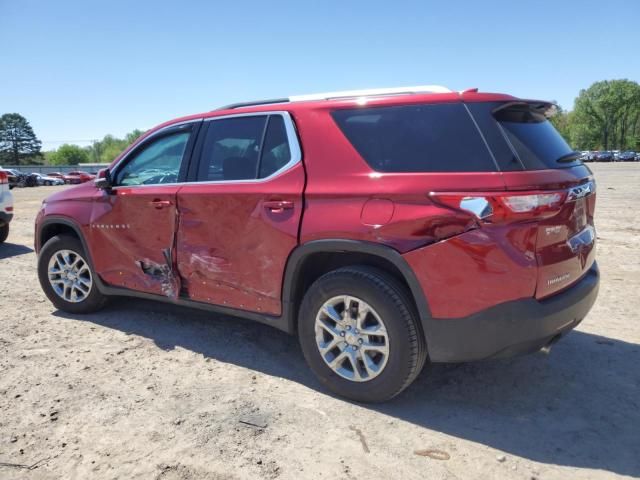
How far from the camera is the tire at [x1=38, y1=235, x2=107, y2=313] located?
4.64 meters

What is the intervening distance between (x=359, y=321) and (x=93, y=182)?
2993mm

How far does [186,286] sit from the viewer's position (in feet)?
12.7

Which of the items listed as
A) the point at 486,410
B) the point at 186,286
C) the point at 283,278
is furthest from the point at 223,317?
the point at 486,410

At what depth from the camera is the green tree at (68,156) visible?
131 metres

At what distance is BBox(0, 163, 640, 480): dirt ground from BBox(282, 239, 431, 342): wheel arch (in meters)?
0.61

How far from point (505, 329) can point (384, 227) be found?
84 cm

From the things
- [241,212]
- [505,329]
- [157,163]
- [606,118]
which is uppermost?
[606,118]

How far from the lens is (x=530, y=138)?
2799 mm

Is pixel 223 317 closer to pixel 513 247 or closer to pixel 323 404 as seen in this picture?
pixel 323 404

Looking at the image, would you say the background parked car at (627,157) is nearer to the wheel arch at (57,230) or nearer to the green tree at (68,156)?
the wheel arch at (57,230)

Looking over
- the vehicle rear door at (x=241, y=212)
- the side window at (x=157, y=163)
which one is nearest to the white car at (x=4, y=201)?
the side window at (x=157, y=163)

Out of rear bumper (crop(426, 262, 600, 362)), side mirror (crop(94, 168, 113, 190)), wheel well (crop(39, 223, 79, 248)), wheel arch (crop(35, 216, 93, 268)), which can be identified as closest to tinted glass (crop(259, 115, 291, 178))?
rear bumper (crop(426, 262, 600, 362))

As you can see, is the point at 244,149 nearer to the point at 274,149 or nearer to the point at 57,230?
the point at 274,149

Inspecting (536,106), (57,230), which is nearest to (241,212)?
(536,106)
